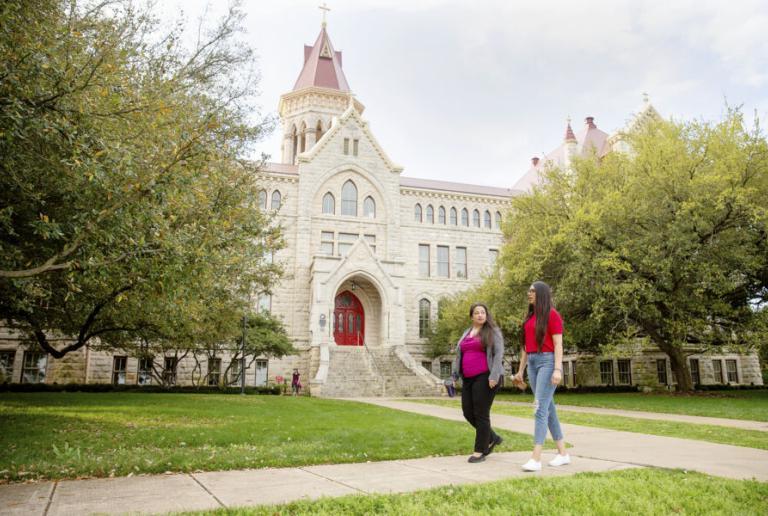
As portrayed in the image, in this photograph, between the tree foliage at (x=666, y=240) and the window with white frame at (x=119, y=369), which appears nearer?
the tree foliage at (x=666, y=240)

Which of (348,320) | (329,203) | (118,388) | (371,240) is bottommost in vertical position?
(118,388)

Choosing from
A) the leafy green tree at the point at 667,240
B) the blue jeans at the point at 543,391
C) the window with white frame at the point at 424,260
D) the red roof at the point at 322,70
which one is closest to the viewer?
the blue jeans at the point at 543,391

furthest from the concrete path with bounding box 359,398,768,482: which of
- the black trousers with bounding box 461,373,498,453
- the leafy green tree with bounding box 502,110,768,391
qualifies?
the leafy green tree with bounding box 502,110,768,391

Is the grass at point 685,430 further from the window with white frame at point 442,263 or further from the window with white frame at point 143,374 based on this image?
the window with white frame at point 143,374

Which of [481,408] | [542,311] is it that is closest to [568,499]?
[481,408]

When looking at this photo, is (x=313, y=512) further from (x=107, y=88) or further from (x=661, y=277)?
(x=661, y=277)

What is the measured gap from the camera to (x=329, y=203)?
36062 mm

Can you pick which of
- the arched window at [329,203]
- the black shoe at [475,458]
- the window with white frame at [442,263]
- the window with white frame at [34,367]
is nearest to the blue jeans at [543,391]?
the black shoe at [475,458]

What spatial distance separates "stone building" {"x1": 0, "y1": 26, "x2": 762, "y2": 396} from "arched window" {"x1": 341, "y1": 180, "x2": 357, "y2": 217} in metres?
0.07

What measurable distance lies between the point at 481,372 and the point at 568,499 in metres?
2.20

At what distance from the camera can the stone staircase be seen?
83.1 feet

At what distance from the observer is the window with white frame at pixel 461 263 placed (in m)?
38.4

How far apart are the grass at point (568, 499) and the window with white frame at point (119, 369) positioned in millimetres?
30589

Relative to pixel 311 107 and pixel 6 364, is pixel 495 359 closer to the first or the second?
pixel 6 364
